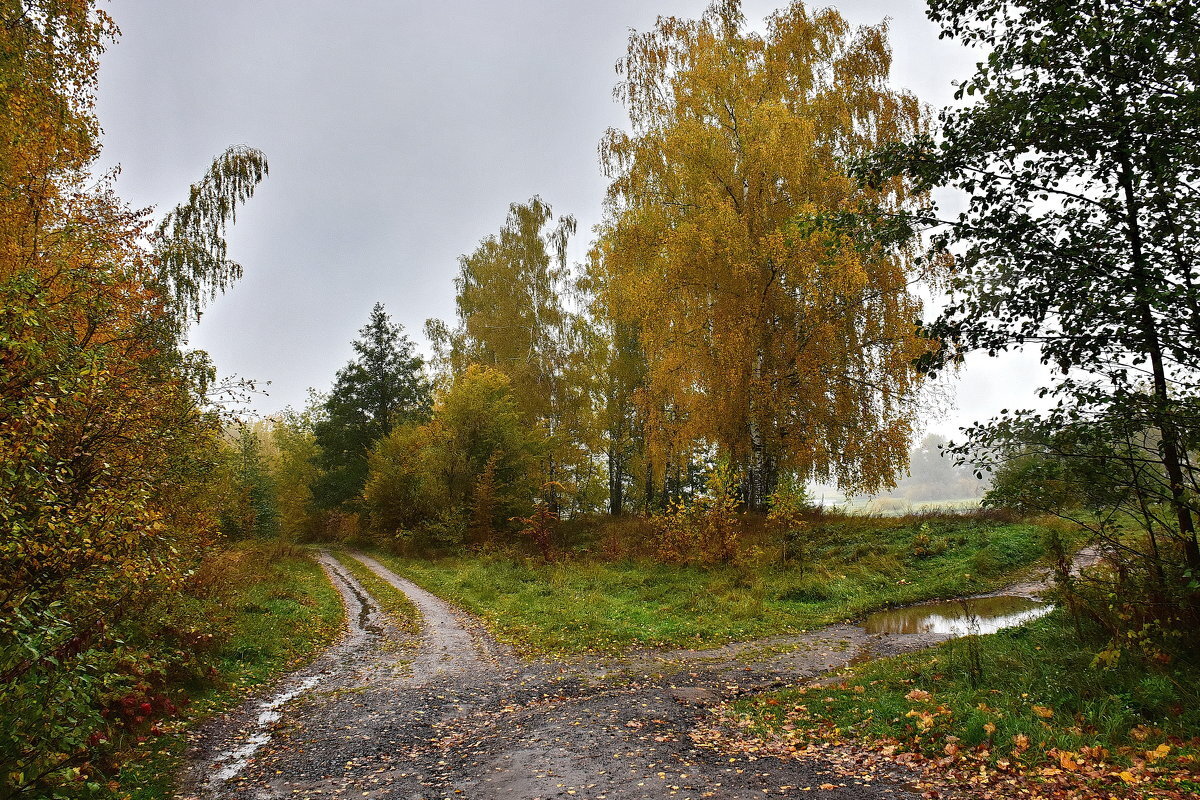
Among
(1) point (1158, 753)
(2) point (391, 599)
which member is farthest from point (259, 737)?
(2) point (391, 599)

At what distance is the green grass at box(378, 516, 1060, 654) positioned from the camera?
11000mm

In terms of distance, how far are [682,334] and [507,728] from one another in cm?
1221

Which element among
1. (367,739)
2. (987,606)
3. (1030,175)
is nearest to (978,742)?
(1030,175)

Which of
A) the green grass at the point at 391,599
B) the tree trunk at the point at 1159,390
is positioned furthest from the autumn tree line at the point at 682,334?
the green grass at the point at 391,599

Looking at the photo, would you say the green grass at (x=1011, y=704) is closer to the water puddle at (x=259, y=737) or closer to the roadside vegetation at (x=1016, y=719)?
the roadside vegetation at (x=1016, y=719)

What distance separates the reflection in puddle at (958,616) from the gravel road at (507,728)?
2.61 ft

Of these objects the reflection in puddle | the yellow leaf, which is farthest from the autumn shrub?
the yellow leaf

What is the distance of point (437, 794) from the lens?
5234 mm

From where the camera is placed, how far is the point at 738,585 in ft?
44.1

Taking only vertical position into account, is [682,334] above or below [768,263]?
below

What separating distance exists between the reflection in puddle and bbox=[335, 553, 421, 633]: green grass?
30.6 ft

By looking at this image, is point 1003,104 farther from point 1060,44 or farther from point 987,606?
point 987,606

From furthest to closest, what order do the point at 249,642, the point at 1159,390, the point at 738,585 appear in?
the point at 738,585 → the point at 249,642 → the point at 1159,390

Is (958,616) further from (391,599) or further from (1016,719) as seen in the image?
(391,599)
